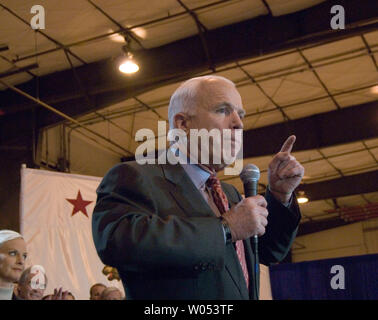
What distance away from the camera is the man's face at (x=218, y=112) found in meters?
1.62

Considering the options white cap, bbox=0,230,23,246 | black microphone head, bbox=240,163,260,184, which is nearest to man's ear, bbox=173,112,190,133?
black microphone head, bbox=240,163,260,184

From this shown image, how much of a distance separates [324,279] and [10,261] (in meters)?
8.66

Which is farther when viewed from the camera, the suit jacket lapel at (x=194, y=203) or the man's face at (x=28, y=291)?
the man's face at (x=28, y=291)

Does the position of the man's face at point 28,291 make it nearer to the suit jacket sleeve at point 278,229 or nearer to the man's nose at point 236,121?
the suit jacket sleeve at point 278,229

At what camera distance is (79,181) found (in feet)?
23.2

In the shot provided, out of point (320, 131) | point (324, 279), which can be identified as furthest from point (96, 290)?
point (320, 131)

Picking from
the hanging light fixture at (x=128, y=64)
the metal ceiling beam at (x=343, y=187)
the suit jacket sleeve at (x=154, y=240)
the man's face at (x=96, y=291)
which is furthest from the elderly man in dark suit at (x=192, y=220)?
the metal ceiling beam at (x=343, y=187)

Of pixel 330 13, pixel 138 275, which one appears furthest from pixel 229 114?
pixel 330 13

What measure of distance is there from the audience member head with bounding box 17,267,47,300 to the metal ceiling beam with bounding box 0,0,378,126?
5.72 meters

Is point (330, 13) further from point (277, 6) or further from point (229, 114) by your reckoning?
point (229, 114)

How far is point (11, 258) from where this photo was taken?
3.46 m

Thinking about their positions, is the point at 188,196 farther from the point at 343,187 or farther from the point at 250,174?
the point at 343,187
